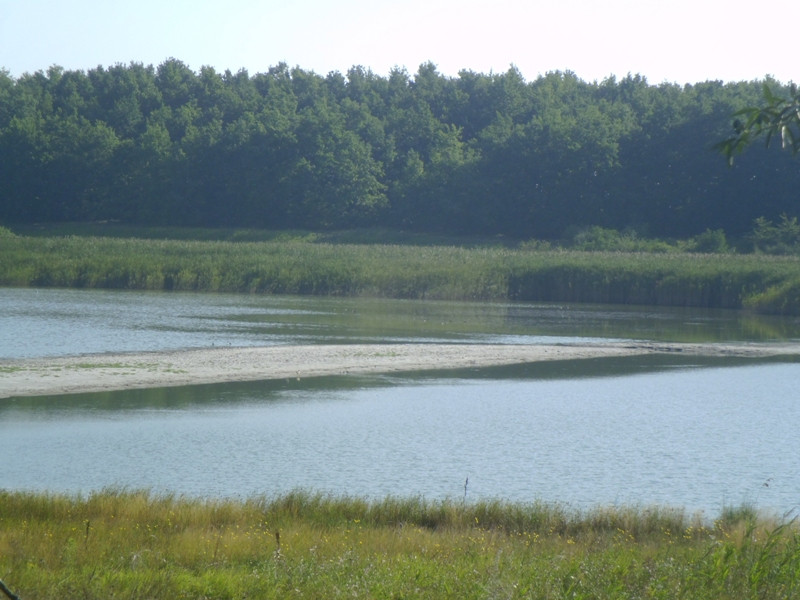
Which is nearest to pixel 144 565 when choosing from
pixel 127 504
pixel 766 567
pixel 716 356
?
pixel 127 504

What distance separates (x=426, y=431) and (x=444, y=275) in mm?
32600

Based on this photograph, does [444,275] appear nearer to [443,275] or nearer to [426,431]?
[443,275]

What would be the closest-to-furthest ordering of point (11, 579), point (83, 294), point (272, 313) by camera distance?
point (11, 579) < point (272, 313) < point (83, 294)

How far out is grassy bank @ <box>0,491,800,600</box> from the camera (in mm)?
7125

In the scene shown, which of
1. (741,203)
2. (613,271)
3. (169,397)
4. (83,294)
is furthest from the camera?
(741,203)

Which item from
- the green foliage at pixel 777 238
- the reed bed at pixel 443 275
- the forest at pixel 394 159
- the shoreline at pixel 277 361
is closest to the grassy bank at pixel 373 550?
the shoreline at pixel 277 361

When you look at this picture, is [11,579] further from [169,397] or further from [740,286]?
[740,286]

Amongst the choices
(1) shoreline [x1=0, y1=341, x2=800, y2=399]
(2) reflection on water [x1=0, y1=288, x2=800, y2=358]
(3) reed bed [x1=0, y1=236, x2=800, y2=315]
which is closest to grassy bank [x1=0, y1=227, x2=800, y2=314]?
(3) reed bed [x1=0, y1=236, x2=800, y2=315]

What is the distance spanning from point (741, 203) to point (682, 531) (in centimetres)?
6646

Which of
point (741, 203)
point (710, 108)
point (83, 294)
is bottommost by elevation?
point (83, 294)

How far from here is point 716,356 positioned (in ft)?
101

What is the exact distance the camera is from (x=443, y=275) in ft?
165

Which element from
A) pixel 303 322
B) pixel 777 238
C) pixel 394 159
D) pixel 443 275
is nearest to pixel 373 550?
pixel 303 322

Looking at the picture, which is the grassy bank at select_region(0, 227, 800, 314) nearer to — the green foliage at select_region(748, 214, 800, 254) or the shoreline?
the green foliage at select_region(748, 214, 800, 254)
